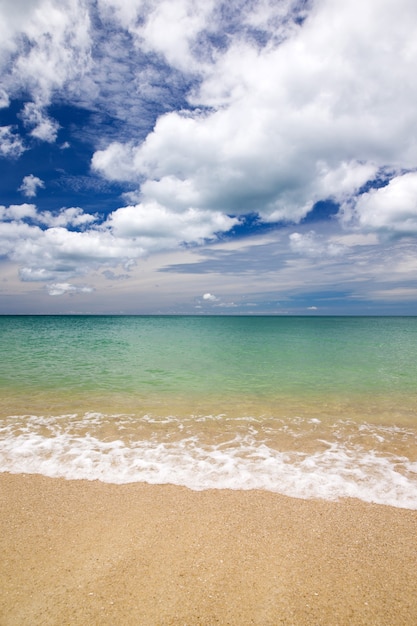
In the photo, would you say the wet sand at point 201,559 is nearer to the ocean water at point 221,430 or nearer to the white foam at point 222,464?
the white foam at point 222,464

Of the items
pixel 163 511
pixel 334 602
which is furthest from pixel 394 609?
pixel 163 511

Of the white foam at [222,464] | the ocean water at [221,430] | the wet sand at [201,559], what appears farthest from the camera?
the ocean water at [221,430]

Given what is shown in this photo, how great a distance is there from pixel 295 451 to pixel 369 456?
1.94 meters

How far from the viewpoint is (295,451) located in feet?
29.5

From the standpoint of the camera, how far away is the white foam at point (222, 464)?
7059mm

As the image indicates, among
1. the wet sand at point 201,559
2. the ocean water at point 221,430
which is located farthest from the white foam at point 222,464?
the wet sand at point 201,559

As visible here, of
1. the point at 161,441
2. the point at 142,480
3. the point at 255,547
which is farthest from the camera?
the point at 161,441

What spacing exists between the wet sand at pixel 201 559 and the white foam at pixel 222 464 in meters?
0.56

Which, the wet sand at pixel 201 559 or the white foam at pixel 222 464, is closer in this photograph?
the wet sand at pixel 201 559

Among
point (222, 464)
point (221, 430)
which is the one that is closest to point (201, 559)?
point (222, 464)

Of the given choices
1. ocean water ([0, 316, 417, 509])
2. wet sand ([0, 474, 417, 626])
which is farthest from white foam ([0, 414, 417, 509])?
wet sand ([0, 474, 417, 626])

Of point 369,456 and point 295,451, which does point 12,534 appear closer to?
point 295,451

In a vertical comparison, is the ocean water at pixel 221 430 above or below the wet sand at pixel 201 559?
below

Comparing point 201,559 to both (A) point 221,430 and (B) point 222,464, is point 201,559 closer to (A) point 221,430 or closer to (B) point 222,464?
(B) point 222,464
